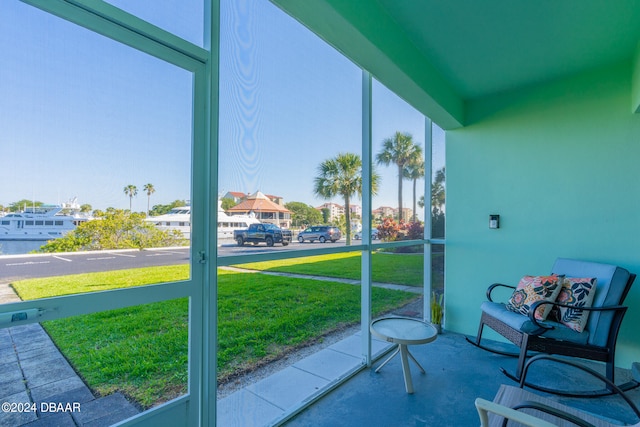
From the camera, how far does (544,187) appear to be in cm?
326

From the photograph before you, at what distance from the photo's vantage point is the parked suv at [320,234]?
7.60 feet

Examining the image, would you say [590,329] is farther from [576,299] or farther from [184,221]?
[184,221]

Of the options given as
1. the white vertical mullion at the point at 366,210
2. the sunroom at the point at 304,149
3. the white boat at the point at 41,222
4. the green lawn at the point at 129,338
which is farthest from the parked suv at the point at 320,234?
the white boat at the point at 41,222

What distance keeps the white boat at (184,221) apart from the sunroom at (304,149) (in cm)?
6

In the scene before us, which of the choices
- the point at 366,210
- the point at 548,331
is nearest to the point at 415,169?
the point at 366,210

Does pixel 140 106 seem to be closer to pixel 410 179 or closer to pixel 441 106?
pixel 441 106

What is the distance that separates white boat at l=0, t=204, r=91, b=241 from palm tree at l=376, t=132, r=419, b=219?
283 centimetres

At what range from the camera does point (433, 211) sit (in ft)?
13.2

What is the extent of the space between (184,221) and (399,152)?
2868mm

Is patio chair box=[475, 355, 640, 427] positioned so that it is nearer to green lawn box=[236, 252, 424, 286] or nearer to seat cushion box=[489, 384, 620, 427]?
seat cushion box=[489, 384, 620, 427]

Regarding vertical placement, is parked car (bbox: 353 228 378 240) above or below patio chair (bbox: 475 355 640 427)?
above

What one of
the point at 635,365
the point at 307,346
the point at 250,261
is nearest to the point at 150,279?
the point at 250,261

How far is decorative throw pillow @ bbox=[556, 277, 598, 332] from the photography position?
8.32ft

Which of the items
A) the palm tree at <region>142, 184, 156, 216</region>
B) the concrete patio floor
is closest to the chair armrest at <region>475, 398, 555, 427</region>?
the concrete patio floor
